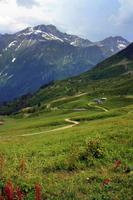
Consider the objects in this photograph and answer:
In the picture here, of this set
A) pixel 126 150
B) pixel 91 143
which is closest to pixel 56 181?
pixel 91 143

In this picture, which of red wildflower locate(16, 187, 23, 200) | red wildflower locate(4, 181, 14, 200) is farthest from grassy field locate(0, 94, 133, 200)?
red wildflower locate(4, 181, 14, 200)

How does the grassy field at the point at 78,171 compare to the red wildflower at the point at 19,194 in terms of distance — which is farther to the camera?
the grassy field at the point at 78,171

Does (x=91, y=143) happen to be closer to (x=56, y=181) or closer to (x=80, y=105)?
(x=56, y=181)

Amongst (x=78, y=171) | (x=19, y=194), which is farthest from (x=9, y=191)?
(x=78, y=171)

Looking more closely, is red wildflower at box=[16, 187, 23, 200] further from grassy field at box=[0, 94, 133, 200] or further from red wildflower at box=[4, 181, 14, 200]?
grassy field at box=[0, 94, 133, 200]

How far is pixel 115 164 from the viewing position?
80.7 feet

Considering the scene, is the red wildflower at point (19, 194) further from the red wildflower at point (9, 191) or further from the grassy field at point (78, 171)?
the grassy field at point (78, 171)

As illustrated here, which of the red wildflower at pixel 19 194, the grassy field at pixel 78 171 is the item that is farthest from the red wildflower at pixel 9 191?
the grassy field at pixel 78 171

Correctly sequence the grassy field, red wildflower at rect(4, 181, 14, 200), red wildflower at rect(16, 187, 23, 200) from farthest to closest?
the grassy field
red wildflower at rect(4, 181, 14, 200)
red wildflower at rect(16, 187, 23, 200)

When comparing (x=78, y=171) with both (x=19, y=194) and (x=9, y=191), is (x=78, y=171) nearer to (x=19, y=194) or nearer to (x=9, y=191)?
(x=19, y=194)

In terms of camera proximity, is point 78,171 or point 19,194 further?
point 78,171

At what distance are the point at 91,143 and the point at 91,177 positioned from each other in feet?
16.3

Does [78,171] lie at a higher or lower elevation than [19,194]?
lower

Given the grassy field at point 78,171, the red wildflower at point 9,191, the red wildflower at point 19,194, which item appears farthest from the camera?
the grassy field at point 78,171
